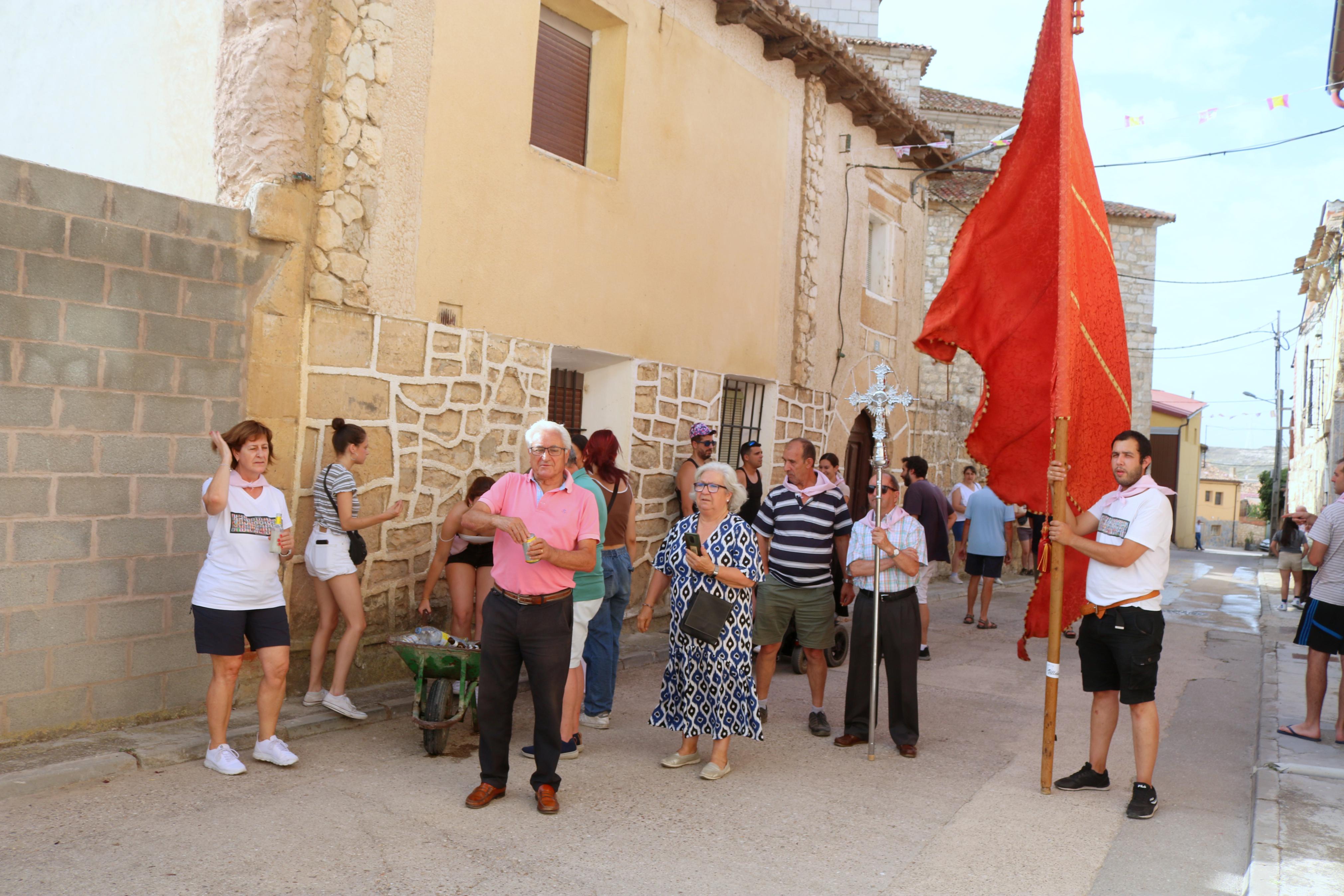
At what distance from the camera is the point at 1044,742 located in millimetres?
5363

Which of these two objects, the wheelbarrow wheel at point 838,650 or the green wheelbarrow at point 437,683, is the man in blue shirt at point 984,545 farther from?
the green wheelbarrow at point 437,683

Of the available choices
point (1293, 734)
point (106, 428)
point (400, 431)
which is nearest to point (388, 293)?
point (400, 431)

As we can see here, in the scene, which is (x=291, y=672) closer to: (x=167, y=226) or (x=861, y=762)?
(x=167, y=226)

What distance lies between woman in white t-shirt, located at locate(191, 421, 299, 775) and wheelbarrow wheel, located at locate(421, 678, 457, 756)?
2.33 ft

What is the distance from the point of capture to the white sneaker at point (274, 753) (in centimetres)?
526

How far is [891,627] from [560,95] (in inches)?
209

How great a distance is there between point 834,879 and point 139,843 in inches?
111

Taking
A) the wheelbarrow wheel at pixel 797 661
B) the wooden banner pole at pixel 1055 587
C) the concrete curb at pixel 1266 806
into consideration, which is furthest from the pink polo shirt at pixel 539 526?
the wheelbarrow wheel at pixel 797 661

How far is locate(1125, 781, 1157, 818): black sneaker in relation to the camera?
5102 millimetres

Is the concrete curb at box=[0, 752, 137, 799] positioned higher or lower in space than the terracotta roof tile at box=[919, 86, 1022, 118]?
lower

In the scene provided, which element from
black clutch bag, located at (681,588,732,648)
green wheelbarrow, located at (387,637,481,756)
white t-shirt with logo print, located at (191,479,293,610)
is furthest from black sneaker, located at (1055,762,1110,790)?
white t-shirt with logo print, located at (191,479,293,610)

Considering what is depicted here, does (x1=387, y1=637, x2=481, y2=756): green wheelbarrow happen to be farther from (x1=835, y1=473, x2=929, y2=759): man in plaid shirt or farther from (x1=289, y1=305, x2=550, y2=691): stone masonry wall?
(x1=835, y1=473, x2=929, y2=759): man in plaid shirt

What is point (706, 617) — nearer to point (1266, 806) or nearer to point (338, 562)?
point (338, 562)

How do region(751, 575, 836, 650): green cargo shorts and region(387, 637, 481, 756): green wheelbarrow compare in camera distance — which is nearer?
region(387, 637, 481, 756): green wheelbarrow
